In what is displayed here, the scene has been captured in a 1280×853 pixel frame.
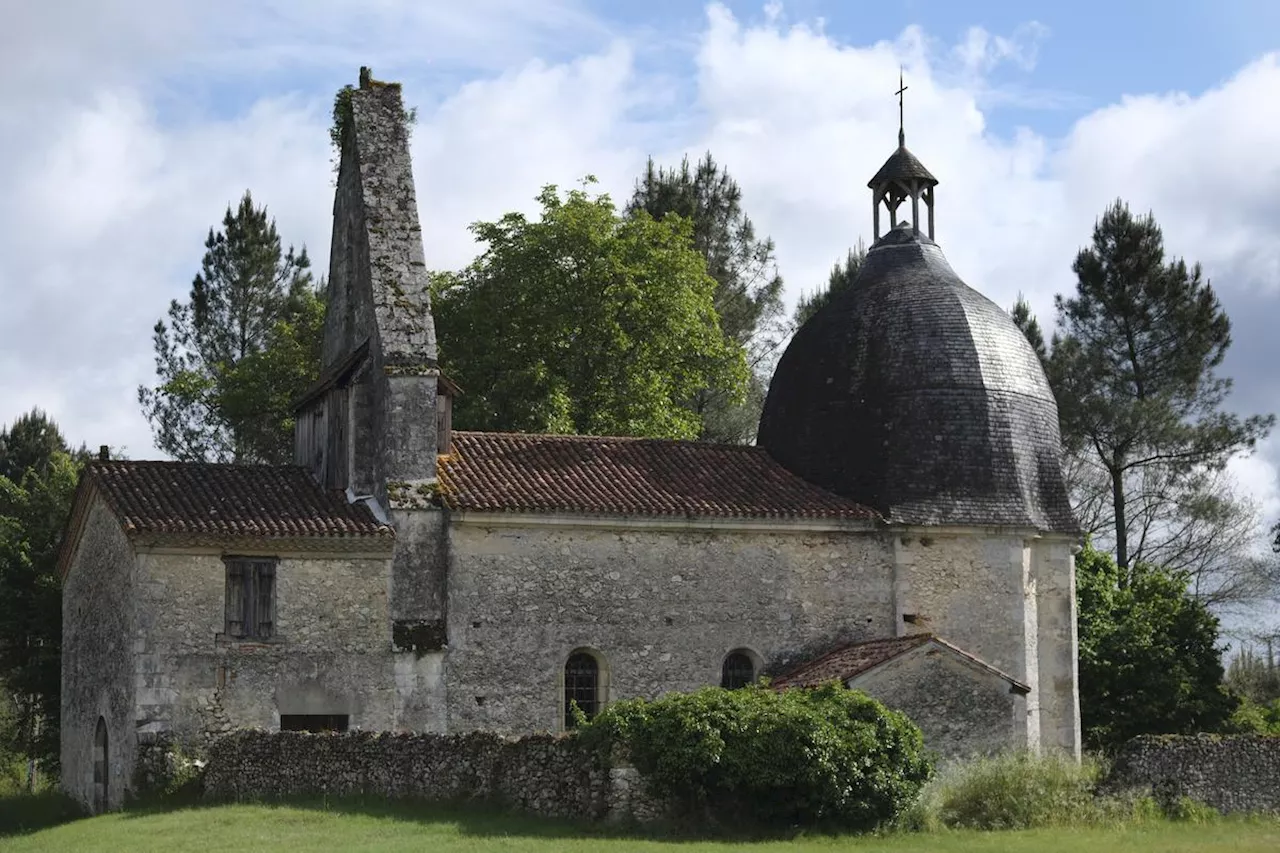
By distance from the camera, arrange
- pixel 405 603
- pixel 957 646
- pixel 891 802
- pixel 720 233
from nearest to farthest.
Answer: pixel 891 802 → pixel 405 603 → pixel 957 646 → pixel 720 233

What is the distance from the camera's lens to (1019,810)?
23141 mm

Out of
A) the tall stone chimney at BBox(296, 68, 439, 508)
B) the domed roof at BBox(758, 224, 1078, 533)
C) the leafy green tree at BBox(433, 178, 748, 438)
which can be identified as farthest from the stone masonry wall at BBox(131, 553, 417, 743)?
the leafy green tree at BBox(433, 178, 748, 438)

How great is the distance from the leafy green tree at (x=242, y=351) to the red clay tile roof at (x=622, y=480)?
14.9 meters

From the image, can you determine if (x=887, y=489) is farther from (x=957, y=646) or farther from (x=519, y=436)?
(x=519, y=436)

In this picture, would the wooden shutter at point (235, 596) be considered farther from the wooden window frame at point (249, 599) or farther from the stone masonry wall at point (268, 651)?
the stone masonry wall at point (268, 651)

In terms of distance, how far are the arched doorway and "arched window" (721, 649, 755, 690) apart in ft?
33.4

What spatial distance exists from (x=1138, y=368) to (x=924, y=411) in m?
21.3

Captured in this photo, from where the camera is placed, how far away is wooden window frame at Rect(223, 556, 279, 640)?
2717 cm

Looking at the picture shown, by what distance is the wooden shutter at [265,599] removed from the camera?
2727cm

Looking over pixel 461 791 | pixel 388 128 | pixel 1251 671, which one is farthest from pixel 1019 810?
pixel 1251 671

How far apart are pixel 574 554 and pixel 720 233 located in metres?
28.0

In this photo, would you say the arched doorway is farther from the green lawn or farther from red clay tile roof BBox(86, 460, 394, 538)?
the green lawn

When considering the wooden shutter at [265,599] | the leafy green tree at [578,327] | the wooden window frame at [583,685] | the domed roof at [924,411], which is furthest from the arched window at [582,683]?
the leafy green tree at [578,327]

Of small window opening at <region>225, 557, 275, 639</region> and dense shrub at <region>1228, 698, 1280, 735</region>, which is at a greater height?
small window opening at <region>225, 557, 275, 639</region>
